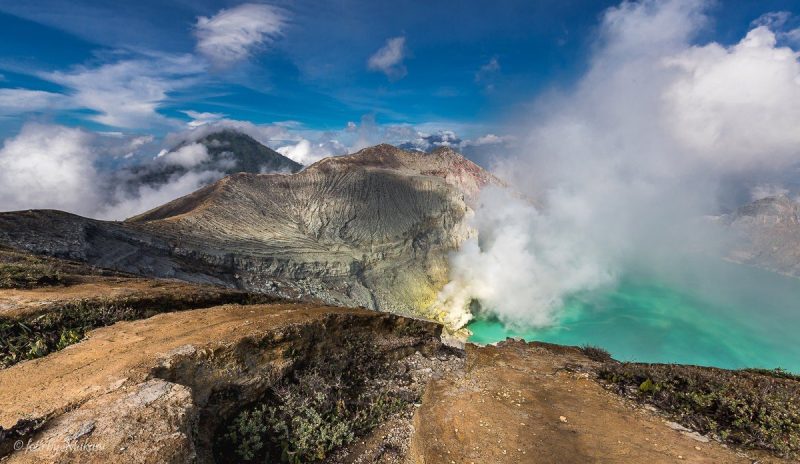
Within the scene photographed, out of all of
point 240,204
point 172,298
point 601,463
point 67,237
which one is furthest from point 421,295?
point 601,463

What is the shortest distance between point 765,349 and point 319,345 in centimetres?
11015

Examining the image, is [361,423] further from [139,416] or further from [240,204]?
[240,204]

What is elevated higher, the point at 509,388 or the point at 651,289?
the point at 651,289

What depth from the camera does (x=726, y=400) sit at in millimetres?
7441

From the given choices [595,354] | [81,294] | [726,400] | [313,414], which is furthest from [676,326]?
[81,294]

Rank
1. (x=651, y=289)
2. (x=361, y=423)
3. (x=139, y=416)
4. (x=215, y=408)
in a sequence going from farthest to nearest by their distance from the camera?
(x=651, y=289), (x=361, y=423), (x=215, y=408), (x=139, y=416)

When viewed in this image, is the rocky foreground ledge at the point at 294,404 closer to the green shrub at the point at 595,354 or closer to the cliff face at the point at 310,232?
the green shrub at the point at 595,354

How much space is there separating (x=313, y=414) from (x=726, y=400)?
854cm

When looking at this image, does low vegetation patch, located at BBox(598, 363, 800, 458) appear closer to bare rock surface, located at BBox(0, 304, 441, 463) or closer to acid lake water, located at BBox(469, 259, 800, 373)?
bare rock surface, located at BBox(0, 304, 441, 463)

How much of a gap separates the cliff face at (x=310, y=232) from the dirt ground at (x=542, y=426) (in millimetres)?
35369

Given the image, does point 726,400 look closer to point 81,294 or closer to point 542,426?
point 542,426

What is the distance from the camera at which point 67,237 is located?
33531 millimetres

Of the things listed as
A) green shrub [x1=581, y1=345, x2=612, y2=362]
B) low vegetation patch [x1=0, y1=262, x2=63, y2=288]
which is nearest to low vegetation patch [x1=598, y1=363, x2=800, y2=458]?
green shrub [x1=581, y1=345, x2=612, y2=362]

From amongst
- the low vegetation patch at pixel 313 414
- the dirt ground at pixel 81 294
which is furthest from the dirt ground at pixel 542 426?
the dirt ground at pixel 81 294
